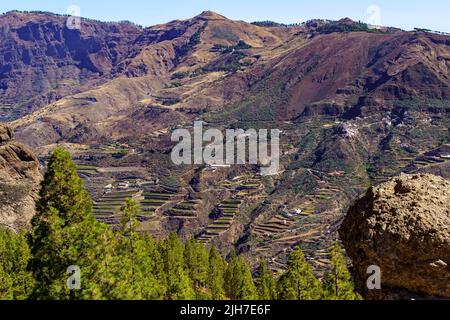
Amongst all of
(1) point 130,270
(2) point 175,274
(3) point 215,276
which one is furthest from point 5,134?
(1) point 130,270

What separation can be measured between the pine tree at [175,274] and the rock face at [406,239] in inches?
613

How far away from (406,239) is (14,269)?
39090 millimetres

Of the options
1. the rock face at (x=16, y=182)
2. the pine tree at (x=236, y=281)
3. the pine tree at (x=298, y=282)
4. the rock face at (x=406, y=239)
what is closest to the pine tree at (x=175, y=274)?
the pine tree at (x=298, y=282)

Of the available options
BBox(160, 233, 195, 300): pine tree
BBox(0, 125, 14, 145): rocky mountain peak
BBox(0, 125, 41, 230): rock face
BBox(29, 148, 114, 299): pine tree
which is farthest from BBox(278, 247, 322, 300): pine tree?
BBox(0, 125, 14, 145): rocky mountain peak

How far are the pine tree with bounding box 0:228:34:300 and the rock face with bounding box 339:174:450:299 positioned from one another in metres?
27.3

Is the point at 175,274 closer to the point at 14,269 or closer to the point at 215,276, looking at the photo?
the point at 14,269

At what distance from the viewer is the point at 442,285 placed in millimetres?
30016

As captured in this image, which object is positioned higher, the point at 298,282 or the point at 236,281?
the point at 298,282

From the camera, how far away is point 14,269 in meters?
52.5

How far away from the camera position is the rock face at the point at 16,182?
9838cm

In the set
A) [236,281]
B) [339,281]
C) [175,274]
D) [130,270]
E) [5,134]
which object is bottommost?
[236,281]

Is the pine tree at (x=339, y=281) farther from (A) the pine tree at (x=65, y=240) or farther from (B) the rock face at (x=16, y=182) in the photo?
(B) the rock face at (x=16, y=182)

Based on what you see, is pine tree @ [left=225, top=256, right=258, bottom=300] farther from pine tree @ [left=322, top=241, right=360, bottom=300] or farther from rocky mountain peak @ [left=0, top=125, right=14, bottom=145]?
rocky mountain peak @ [left=0, top=125, right=14, bottom=145]
